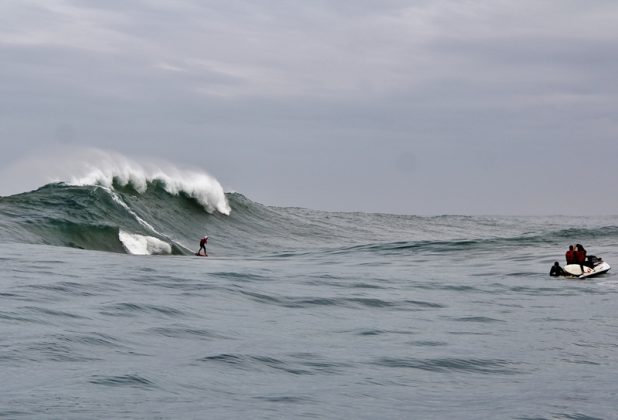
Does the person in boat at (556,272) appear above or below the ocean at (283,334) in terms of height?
above

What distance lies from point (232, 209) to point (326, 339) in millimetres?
32524

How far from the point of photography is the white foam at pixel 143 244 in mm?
29812

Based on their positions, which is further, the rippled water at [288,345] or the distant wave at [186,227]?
the distant wave at [186,227]

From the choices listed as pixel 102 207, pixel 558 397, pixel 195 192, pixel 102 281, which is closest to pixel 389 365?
pixel 558 397

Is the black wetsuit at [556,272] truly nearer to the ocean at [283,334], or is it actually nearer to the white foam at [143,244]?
the ocean at [283,334]

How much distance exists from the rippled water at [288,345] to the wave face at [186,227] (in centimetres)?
641

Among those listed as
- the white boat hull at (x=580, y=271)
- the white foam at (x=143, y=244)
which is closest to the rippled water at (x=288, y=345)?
the white boat hull at (x=580, y=271)

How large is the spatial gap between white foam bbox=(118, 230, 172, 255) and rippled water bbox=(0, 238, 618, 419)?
246 inches

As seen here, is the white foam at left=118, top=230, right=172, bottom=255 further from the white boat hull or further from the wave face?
the white boat hull

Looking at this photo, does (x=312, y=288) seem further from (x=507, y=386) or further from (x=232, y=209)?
(x=232, y=209)

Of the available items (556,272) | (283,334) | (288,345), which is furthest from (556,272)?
(288,345)

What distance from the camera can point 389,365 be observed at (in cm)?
1223

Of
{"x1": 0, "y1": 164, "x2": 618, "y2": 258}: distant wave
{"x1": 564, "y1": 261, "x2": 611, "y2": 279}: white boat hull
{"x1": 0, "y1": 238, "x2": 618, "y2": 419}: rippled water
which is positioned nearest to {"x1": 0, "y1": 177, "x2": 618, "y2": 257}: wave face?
{"x1": 0, "y1": 164, "x2": 618, "y2": 258}: distant wave

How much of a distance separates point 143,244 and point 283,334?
56.6 feet
